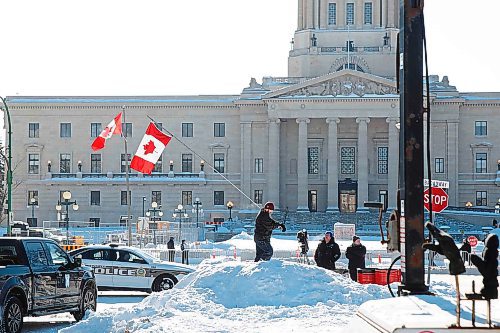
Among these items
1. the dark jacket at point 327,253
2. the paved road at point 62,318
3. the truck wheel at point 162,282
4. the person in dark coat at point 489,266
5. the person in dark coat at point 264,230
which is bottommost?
the paved road at point 62,318

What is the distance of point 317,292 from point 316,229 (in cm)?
6689

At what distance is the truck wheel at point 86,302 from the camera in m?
19.5

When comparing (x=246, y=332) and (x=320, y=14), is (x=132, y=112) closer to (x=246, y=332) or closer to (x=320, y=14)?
(x=320, y=14)

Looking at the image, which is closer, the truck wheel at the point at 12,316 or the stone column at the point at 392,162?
the truck wheel at the point at 12,316

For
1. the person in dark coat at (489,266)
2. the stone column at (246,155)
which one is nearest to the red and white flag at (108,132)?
the stone column at (246,155)

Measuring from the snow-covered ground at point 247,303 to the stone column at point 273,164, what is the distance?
76.0 meters

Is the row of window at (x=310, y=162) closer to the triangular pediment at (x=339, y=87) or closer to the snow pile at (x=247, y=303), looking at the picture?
the triangular pediment at (x=339, y=87)

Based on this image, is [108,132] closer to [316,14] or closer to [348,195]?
[348,195]

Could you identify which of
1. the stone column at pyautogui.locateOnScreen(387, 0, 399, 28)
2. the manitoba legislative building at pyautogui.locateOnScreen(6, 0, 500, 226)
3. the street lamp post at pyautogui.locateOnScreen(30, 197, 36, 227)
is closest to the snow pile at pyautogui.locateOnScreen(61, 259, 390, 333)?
the manitoba legislative building at pyautogui.locateOnScreen(6, 0, 500, 226)

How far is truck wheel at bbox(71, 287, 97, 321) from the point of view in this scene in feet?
64.0

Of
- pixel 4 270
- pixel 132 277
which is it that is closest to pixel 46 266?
pixel 4 270

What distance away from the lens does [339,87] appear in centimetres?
9325

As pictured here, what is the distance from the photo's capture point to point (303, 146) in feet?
310

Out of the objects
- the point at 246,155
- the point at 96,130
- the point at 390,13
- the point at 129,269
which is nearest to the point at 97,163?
the point at 96,130
